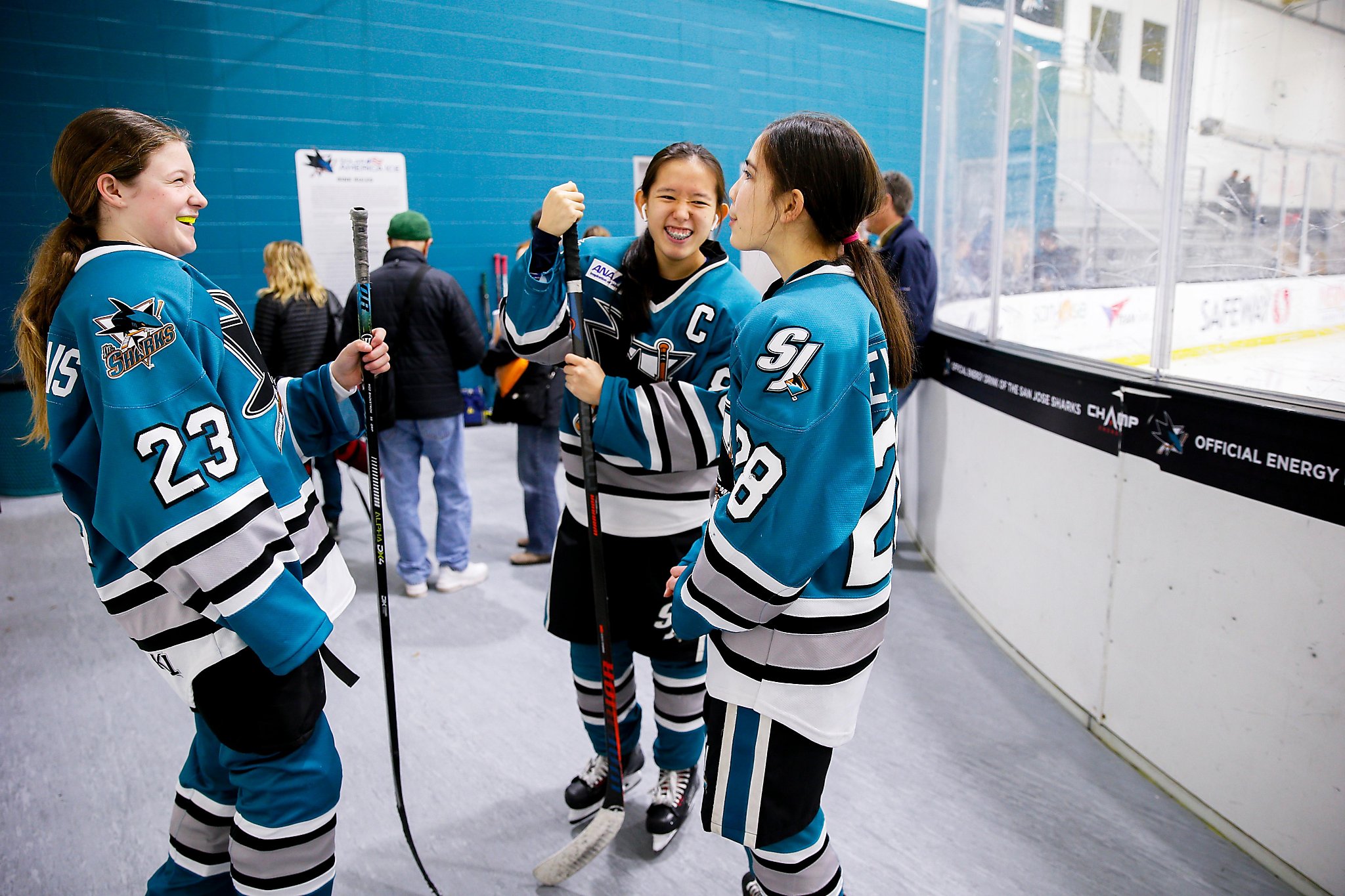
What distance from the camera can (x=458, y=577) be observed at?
343 cm

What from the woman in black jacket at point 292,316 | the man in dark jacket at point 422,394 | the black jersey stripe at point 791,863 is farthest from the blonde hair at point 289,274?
the black jersey stripe at point 791,863

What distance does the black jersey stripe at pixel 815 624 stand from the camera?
1175 millimetres

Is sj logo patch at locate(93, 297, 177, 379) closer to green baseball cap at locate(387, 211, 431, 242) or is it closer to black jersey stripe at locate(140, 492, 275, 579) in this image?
black jersey stripe at locate(140, 492, 275, 579)

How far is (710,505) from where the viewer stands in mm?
1755

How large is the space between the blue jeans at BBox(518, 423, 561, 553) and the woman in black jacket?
0.86 metres

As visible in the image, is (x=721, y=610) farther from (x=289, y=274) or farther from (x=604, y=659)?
(x=289, y=274)

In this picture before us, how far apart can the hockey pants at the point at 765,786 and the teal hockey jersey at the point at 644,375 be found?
54cm

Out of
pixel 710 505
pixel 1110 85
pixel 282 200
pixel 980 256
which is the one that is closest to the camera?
pixel 710 505

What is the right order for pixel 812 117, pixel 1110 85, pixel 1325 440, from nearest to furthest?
1. pixel 812 117
2. pixel 1325 440
3. pixel 1110 85

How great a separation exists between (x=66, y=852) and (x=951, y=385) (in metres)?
3.13

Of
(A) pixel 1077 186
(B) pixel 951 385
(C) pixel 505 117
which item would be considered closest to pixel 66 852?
(B) pixel 951 385

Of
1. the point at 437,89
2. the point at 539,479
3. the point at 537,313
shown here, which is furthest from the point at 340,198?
the point at 537,313

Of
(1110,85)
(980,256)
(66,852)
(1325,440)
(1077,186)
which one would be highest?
(1110,85)

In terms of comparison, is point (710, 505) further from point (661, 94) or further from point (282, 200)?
point (661, 94)
